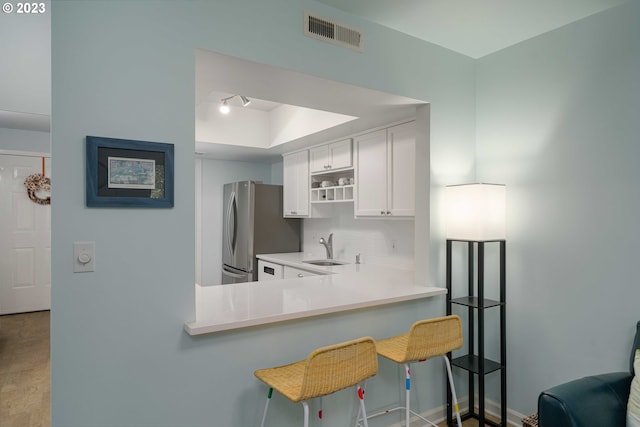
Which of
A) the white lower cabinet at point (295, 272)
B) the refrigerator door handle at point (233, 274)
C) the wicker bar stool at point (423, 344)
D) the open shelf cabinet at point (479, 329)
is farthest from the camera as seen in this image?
the refrigerator door handle at point (233, 274)

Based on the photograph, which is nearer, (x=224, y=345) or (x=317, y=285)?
(x=224, y=345)

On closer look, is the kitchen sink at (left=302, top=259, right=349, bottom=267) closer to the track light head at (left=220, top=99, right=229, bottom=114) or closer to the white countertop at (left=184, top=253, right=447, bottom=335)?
the white countertop at (left=184, top=253, right=447, bottom=335)

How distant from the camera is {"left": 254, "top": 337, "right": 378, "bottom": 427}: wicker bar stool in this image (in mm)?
1556

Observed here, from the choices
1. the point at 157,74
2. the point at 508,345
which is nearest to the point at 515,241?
the point at 508,345

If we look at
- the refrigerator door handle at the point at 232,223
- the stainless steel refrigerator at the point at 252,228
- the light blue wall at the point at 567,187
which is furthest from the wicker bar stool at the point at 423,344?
the refrigerator door handle at the point at 232,223

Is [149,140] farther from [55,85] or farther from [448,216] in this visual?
[448,216]

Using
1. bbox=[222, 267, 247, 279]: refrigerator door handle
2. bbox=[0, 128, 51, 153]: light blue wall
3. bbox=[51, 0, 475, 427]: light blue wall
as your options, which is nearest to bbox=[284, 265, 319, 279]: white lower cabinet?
bbox=[222, 267, 247, 279]: refrigerator door handle

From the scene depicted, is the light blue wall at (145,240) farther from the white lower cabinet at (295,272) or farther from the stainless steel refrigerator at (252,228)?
the stainless steel refrigerator at (252,228)

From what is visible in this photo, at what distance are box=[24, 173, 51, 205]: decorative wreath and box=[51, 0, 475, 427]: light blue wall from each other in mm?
4817

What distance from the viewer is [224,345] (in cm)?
183

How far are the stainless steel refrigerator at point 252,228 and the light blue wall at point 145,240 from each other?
242cm

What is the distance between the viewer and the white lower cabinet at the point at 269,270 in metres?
4.01

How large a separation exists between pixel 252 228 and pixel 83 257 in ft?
9.37

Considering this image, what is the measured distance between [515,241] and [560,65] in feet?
3.80
